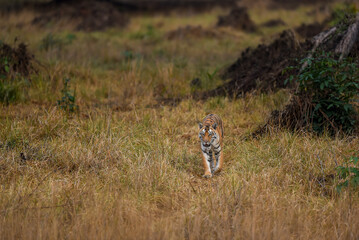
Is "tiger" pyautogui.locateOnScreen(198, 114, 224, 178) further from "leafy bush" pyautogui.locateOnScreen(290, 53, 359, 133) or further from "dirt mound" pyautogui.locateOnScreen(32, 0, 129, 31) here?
"dirt mound" pyautogui.locateOnScreen(32, 0, 129, 31)

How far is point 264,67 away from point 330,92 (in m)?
2.88

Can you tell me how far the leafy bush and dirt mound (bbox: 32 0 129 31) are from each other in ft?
47.0

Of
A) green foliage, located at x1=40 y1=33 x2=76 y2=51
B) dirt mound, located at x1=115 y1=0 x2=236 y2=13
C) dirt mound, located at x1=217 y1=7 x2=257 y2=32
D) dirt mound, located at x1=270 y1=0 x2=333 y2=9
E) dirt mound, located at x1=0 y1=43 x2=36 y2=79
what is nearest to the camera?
dirt mound, located at x1=0 y1=43 x2=36 y2=79

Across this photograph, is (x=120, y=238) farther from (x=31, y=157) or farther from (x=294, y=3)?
(x=294, y=3)

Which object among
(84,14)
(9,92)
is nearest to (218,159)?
(9,92)

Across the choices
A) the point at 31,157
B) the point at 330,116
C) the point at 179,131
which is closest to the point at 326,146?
the point at 330,116

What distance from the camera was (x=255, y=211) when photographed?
3.58 metres

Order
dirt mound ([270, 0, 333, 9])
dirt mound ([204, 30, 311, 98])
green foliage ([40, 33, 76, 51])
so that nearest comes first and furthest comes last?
dirt mound ([204, 30, 311, 98]) → green foliage ([40, 33, 76, 51]) → dirt mound ([270, 0, 333, 9])

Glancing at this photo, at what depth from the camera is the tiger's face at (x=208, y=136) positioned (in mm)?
4352

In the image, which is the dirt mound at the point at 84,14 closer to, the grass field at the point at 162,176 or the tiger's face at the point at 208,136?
the grass field at the point at 162,176

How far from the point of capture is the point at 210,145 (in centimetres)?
442

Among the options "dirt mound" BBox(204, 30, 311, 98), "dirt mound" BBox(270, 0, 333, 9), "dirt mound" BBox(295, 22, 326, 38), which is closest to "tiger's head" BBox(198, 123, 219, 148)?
"dirt mound" BBox(204, 30, 311, 98)

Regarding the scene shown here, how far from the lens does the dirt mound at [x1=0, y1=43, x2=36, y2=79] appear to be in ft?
26.6

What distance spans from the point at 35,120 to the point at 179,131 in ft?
7.13
